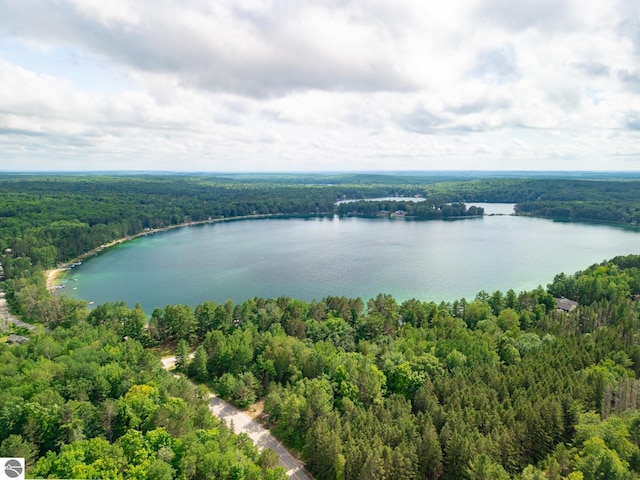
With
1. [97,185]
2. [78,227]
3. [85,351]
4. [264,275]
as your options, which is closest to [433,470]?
[85,351]

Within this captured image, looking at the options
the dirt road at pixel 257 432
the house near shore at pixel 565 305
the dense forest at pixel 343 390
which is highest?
the dense forest at pixel 343 390

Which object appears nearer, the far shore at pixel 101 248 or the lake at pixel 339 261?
the lake at pixel 339 261

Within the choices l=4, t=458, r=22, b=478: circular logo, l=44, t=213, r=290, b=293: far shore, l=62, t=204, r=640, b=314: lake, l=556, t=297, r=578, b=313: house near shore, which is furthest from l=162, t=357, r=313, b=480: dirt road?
l=44, t=213, r=290, b=293: far shore

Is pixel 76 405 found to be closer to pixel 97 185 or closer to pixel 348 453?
pixel 348 453

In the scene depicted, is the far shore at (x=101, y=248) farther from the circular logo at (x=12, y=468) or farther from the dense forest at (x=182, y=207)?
the circular logo at (x=12, y=468)

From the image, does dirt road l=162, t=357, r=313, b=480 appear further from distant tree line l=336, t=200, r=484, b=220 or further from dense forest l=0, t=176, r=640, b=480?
distant tree line l=336, t=200, r=484, b=220

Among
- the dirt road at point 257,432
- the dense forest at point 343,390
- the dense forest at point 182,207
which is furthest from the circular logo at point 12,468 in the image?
the dense forest at point 182,207
